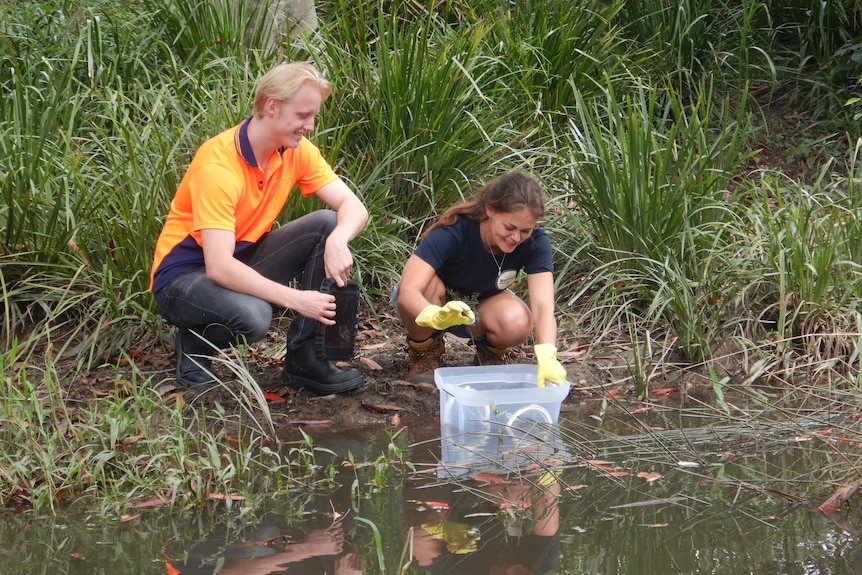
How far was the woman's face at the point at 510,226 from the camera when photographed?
11.7 ft

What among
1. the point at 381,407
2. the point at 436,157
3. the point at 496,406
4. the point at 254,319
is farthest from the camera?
the point at 436,157

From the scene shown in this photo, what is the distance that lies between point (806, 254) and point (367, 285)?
2.04m

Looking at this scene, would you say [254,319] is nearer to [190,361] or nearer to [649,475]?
[190,361]

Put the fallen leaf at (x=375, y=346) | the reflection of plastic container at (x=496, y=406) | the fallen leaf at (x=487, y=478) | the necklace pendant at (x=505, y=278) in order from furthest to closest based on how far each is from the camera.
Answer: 1. the fallen leaf at (x=375, y=346)
2. the necklace pendant at (x=505, y=278)
3. the reflection of plastic container at (x=496, y=406)
4. the fallen leaf at (x=487, y=478)

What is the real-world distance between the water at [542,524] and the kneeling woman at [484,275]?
0.67 meters

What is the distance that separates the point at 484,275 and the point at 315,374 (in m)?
0.77

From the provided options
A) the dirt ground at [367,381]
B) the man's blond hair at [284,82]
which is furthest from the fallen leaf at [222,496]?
the man's blond hair at [284,82]

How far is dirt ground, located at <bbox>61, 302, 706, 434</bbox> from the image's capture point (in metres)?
3.74

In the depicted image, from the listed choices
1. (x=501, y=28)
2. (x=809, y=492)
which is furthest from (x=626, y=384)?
(x=501, y=28)

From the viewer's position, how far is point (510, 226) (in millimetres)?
3584

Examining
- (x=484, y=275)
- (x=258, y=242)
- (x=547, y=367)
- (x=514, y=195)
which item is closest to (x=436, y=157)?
(x=484, y=275)

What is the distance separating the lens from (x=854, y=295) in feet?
13.8

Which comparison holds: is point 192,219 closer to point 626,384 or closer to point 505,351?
point 505,351

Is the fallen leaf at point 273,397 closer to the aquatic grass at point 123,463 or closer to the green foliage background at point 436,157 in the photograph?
the aquatic grass at point 123,463
